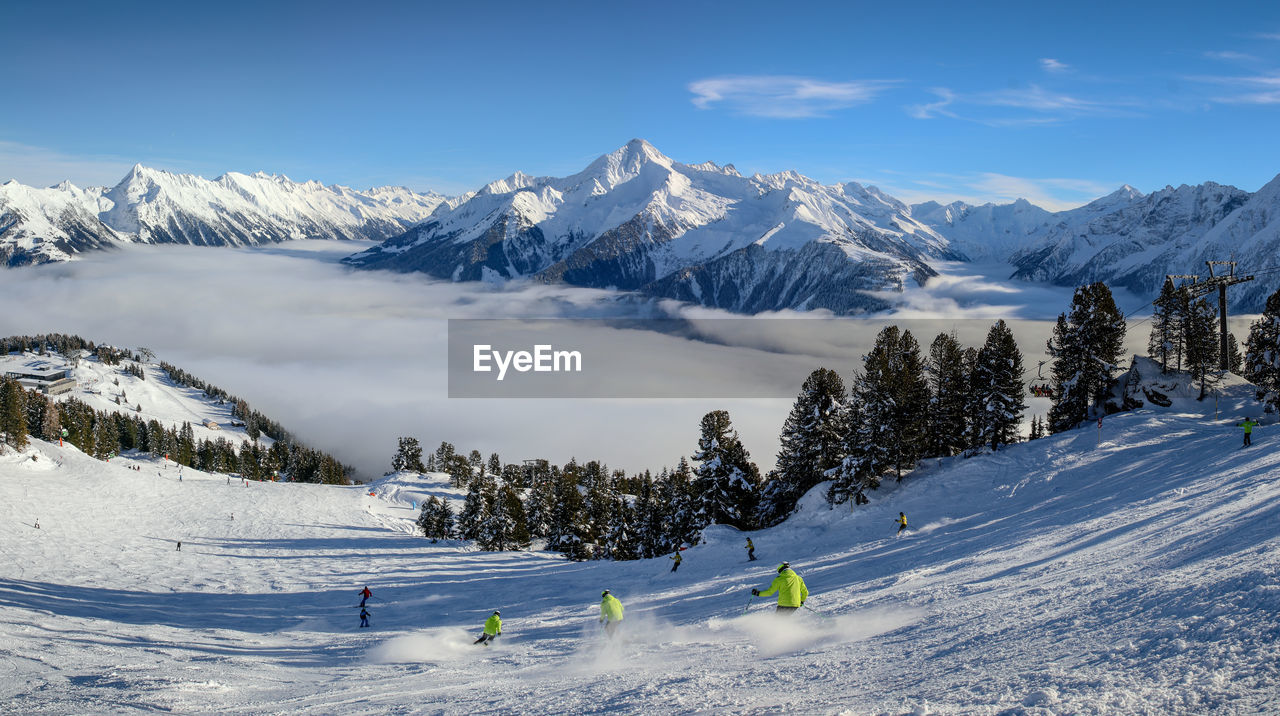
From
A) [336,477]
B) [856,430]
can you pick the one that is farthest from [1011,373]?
[336,477]

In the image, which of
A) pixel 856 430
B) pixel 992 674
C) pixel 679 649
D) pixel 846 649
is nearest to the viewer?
pixel 992 674

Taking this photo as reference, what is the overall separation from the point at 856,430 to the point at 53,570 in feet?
163

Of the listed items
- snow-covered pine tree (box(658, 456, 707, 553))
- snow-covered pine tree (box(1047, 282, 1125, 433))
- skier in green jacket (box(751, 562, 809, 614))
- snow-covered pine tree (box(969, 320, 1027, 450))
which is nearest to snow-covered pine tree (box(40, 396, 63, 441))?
snow-covered pine tree (box(658, 456, 707, 553))

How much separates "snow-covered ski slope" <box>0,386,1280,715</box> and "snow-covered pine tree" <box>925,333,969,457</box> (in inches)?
193

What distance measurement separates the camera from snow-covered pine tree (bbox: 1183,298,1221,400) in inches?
2035

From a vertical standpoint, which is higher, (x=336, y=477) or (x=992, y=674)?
(x=992, y=674)

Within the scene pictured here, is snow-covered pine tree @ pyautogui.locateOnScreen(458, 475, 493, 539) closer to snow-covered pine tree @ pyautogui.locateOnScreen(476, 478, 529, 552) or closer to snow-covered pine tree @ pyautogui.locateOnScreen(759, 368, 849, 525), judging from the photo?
snow-covered pine tree @ pyautogui.locateOnScreen(476, 478, 529, 552)

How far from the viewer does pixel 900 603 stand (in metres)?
19.4

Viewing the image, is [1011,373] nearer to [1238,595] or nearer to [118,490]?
[1238,595]

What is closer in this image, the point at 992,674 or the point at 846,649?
the point at 992,674

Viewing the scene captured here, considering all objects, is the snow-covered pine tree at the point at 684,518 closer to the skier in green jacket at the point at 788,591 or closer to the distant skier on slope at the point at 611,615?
the distant skier on slope at the point at 611,615

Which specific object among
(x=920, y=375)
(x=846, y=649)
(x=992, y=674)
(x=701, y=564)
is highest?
(x=920, y=375)

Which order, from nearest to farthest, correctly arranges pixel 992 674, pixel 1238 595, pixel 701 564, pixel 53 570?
pixel 992 674 → pixel 1238 595 → pixel 701 564 → pixel 53 570

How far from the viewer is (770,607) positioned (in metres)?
21.8
